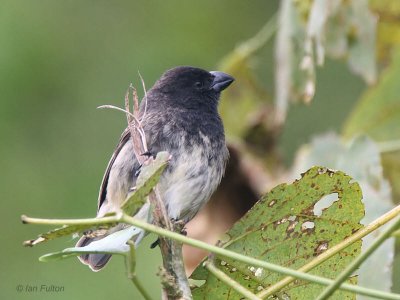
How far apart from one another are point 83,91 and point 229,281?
17.2 feet

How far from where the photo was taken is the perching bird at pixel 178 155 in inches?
131

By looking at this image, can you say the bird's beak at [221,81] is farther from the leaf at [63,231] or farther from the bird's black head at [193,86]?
the leaf at [63,231]

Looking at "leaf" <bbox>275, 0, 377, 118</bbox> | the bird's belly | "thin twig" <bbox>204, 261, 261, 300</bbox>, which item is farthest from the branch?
Answer: the bird's belly

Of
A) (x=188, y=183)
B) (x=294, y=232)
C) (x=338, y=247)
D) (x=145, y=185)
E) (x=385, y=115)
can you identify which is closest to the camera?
(x=145, y=185)

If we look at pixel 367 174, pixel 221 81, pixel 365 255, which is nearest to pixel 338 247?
pixel 365 255

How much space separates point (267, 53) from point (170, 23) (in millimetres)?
903

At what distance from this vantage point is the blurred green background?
6281 mm

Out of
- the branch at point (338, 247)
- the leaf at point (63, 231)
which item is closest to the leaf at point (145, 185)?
the leaf at point (63, 231)

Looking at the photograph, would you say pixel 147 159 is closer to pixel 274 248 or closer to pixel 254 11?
Answer: pixel 274 248

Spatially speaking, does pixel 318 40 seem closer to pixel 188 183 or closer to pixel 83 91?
pixel 188 183

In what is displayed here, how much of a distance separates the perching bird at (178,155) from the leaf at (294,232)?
0.94 m

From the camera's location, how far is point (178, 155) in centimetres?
335

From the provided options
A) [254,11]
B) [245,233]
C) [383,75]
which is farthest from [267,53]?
[245,233]

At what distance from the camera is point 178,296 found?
1.98 meters
